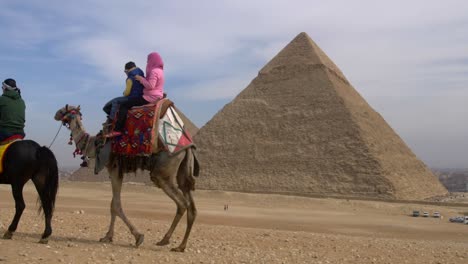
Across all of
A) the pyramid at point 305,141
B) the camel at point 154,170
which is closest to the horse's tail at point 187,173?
the camel at point 154,170

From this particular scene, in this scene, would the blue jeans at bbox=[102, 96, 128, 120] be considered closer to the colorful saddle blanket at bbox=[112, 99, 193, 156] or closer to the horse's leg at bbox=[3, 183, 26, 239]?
the colorful saddle blanket at bbox=[112, 99, 193, 156]

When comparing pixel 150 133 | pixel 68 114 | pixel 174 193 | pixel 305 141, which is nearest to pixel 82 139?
pixel 68 114

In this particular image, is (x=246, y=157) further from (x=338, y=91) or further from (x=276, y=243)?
(x=276, y=243)

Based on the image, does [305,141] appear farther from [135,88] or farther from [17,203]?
[17,203]

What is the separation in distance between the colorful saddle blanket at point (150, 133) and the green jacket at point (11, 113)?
1142 millimetres

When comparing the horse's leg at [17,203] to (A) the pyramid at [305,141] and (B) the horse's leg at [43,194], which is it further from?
(A) the pyramid at [305,141]

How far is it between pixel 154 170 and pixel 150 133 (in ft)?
1.52

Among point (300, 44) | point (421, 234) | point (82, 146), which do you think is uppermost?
point (300, 44)

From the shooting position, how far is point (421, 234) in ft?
62.1

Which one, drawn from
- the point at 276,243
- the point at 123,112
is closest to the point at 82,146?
the point at 123,112

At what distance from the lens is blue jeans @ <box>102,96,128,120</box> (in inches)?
Answer: 270

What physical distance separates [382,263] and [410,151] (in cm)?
5347

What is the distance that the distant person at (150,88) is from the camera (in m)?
6.79

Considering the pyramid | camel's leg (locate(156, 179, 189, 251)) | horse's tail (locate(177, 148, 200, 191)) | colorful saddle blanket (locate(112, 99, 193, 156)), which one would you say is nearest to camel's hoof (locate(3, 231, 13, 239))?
colorful saddle blanket (locate(112, 99, 193, 156))
